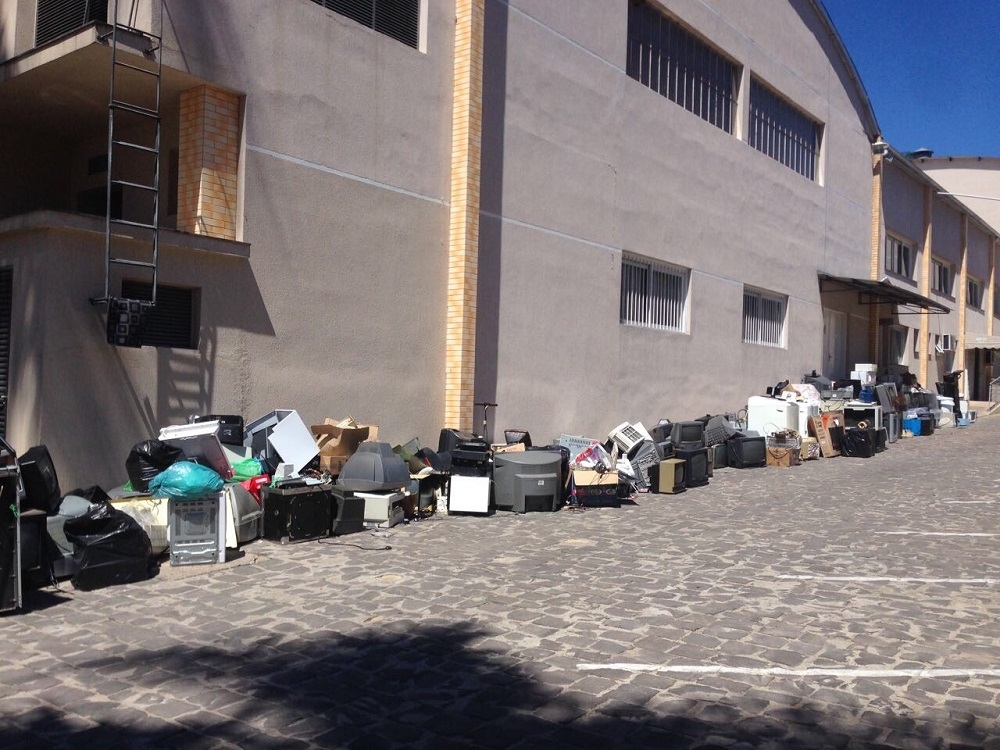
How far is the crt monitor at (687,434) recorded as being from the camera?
16.8m

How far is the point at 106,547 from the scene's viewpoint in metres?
7.57

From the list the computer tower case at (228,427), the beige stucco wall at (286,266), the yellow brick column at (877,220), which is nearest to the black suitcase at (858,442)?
the yellow brick column at (877,220)

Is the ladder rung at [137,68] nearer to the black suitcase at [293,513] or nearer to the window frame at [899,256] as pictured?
the black suitcase at [293,513]

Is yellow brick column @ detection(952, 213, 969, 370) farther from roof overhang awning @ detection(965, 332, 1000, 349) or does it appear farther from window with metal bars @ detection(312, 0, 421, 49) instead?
window with metal bars @ detection(312, 0, 421, 49)

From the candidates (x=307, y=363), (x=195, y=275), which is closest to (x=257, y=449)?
(x=307, y=363)

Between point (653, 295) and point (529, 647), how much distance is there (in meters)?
13.3

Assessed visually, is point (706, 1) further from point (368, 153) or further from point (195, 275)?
point (195, 275)

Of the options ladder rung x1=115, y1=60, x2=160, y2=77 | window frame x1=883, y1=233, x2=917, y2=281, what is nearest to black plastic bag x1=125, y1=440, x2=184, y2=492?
ladder rung x1=115, y1=60, x2=160, y2=77

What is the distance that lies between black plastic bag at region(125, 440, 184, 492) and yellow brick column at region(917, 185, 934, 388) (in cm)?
3013

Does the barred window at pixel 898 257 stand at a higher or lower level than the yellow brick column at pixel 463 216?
higher

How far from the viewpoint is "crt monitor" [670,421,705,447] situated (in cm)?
1677

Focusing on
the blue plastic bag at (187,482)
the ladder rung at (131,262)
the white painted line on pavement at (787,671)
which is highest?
the ladder rung at (131,262)

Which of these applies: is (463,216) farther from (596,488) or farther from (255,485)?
(255,485)

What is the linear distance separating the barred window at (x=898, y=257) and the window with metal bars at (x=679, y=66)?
12528mm
